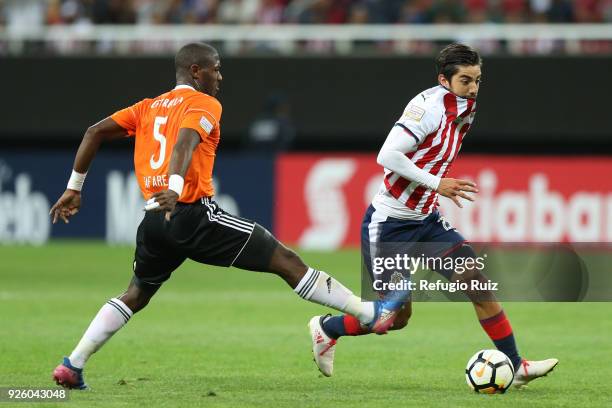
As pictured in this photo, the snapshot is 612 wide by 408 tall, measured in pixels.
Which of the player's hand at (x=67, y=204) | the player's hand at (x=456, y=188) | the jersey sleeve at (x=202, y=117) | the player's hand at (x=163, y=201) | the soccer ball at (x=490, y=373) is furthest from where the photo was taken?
the player's hand at (x=67, y=204)

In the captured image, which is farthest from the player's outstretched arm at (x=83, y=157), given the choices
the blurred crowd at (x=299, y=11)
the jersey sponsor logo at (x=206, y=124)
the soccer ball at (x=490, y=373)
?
the blurred crowd at (x=299, y=11)

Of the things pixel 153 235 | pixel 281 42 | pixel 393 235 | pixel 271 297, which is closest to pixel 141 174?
pixel 153 235

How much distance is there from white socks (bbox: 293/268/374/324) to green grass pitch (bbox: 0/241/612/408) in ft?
1.63

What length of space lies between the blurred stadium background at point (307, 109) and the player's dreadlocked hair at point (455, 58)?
843cm

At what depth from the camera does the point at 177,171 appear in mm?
7281

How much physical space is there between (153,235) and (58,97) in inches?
624

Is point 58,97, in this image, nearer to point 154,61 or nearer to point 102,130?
point 154,61

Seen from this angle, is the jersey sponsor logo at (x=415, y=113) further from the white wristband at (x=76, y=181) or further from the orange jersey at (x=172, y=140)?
the white wristband at (x=76, y=181)

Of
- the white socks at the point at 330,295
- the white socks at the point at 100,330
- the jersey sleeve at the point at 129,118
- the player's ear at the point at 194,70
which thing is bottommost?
the white socks at the point at 100,330

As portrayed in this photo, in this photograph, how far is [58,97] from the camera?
23.0 m

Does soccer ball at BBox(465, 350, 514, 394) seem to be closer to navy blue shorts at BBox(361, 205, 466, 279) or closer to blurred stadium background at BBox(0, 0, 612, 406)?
navy blue shorts at BBox(361, 205, 466, 279)

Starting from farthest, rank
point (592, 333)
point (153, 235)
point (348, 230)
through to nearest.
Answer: point (348, 230)
point (592, 333)
point (153, 235)

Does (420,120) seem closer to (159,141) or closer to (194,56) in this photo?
(194,56)

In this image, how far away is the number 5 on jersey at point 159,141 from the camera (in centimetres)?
767
